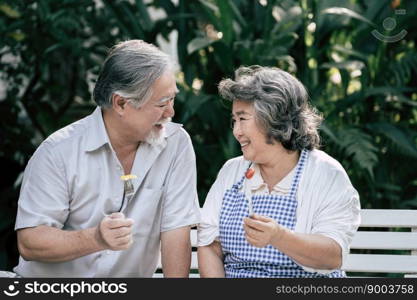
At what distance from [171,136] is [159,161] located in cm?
10

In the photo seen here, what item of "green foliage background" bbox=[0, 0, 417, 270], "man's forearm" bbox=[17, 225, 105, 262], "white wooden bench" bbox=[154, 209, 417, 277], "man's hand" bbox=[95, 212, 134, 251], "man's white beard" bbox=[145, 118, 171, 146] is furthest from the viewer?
"green foliage background" bbox=[0, 0, 417, 270]

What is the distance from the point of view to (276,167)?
266 centimetres

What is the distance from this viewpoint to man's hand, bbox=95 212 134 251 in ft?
7.29

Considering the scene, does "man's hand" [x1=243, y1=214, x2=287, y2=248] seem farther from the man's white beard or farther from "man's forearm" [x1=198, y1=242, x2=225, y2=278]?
the man's white beard

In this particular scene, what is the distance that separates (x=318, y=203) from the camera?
8.29 feet

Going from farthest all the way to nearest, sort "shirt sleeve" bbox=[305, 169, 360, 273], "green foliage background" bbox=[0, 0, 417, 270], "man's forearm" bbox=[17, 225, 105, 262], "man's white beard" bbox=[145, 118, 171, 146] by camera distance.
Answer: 1. "green foliage background" bbox=[0, 0, 417, 270]
2. "man's white beard" bbox=[145, 118, 171, 146]
3. "shirt sleeve" bbox=[305, 169, 360, 273]
4. "man's forearm" bbox=[17, 225, 105, 262]

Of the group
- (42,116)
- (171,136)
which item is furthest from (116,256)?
(42,116)

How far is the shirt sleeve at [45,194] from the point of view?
8.15 feet

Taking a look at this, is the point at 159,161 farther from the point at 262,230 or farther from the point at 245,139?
the point at 262,230

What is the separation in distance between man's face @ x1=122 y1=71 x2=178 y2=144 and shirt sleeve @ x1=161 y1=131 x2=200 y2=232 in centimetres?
17

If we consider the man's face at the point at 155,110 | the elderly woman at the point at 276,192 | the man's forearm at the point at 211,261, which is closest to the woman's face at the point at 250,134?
the elderly woman at the point at 276,192

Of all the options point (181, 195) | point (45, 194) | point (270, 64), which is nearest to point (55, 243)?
point (45, 194)

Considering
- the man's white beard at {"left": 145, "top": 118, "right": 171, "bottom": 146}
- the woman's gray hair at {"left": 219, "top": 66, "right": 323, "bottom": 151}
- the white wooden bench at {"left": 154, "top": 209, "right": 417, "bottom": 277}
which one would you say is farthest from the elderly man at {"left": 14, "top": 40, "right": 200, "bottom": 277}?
the white wooden bench at {"left": 154, "top": 209, "right": 417, "bottom": 277}

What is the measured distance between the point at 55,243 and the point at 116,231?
0.28 m
